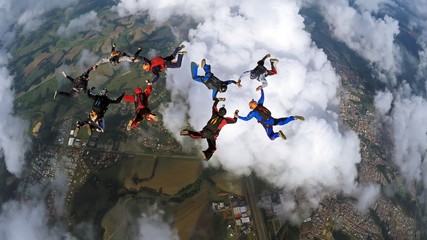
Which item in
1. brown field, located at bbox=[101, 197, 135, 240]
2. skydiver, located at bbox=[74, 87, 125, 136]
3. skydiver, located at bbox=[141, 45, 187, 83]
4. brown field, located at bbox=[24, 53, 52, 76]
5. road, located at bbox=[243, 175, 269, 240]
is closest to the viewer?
skydiver, located at bbox=[74, 87, 125, 136]

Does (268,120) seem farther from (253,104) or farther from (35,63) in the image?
(35,63)

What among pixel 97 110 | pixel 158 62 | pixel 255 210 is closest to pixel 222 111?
pixel 158 62

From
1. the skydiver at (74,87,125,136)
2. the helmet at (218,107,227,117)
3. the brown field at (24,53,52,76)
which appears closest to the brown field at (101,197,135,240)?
the skydiver at (74,87,125,136)

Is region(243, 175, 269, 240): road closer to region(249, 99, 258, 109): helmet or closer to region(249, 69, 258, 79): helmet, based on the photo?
region(249, 69, 258, 79): helmet

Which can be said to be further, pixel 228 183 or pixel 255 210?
pixel 228 183

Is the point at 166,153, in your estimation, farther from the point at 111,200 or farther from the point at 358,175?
the point at 358,175

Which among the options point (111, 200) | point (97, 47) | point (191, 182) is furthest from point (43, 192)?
point (97, 47)
